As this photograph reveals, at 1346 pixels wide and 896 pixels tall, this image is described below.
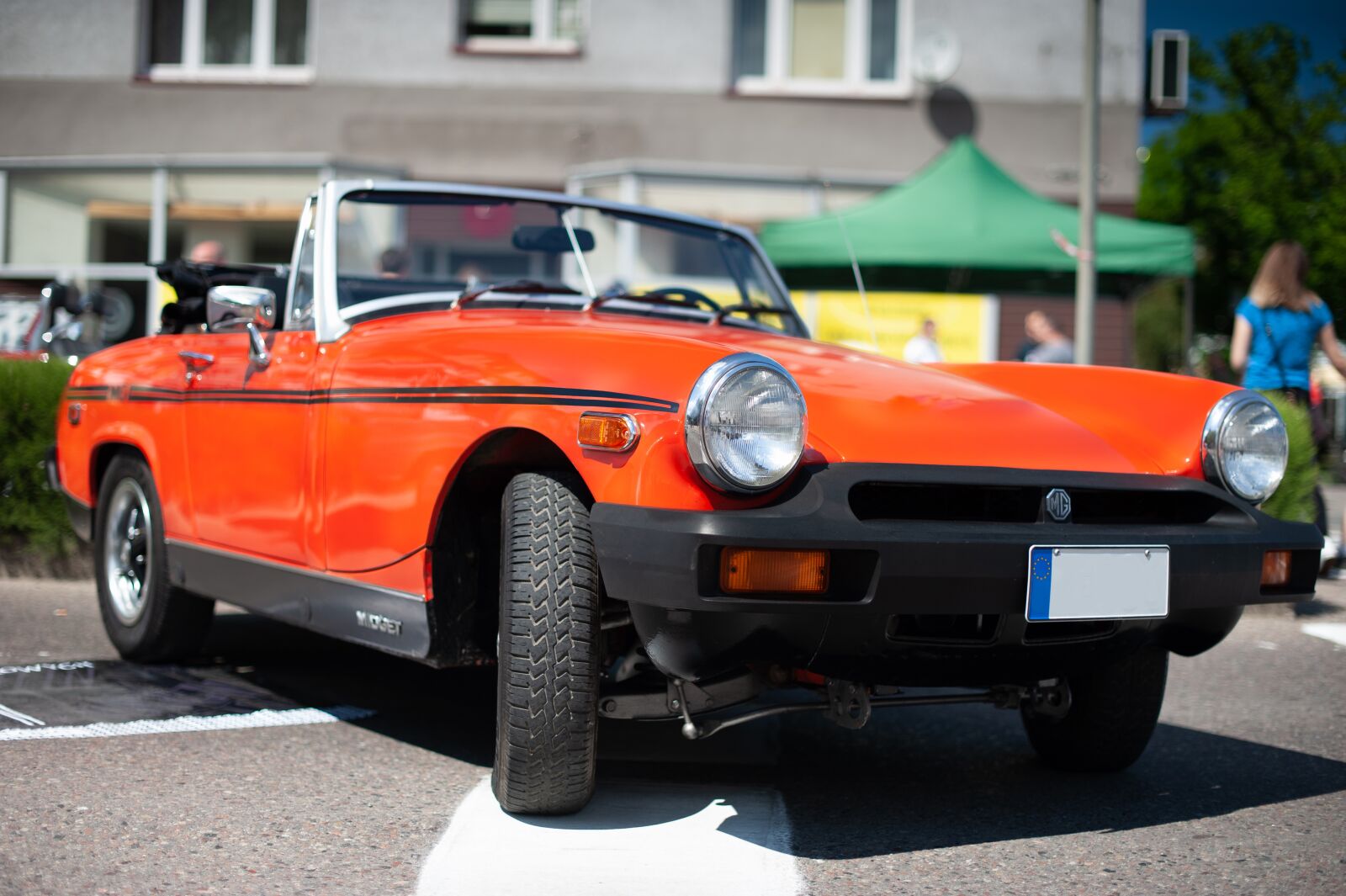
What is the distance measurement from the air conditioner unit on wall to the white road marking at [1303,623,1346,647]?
33.3ft

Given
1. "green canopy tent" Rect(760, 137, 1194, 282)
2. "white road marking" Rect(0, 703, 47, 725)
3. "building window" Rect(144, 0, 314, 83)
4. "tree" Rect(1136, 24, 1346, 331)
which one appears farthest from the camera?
"tree" Rect(1136, 24, 1346, 331)

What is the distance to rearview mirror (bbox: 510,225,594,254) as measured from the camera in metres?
4.56

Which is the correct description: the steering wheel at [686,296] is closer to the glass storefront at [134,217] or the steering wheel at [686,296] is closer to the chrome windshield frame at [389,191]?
the chrome windshield frame at [389,191]

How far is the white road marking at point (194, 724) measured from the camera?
12.6 feet

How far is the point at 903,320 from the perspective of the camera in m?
12.0

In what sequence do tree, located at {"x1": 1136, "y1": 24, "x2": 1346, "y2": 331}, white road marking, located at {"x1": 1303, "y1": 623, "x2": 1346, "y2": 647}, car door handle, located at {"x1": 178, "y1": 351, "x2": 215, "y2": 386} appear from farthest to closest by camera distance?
tree, located at {"x1": 1136, "y1": 24, "x2": 1346, "y2": 331} → white road marking, located at {"x1": 1303, "y1": 623, "x2": 1346, "y2": 647} → car door handle, located at {"x1": 178, "y1": 351, "x2": 215, "y2": 386}

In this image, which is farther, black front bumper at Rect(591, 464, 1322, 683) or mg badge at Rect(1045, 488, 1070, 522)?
mg badge at Rect(1045, 488, 1070, 522)

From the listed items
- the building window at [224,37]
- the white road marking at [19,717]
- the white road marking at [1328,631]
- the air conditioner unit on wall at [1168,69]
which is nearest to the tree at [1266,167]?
the air conditioner unit on wall at [1168,69]

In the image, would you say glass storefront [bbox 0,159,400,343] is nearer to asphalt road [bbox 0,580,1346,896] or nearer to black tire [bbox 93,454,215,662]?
black tire [bbox 93,454,215,662]

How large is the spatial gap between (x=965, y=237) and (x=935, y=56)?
5.41 meters

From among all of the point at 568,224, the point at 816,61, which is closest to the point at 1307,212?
the point at 816,61

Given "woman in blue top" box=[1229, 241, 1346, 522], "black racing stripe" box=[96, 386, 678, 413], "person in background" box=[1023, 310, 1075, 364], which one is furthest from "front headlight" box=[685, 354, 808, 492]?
"person in background" box=[1023, 310, 1075, 364]

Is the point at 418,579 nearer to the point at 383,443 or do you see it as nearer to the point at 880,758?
the point at 383,443

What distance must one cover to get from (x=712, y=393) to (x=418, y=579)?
1.02 meters
